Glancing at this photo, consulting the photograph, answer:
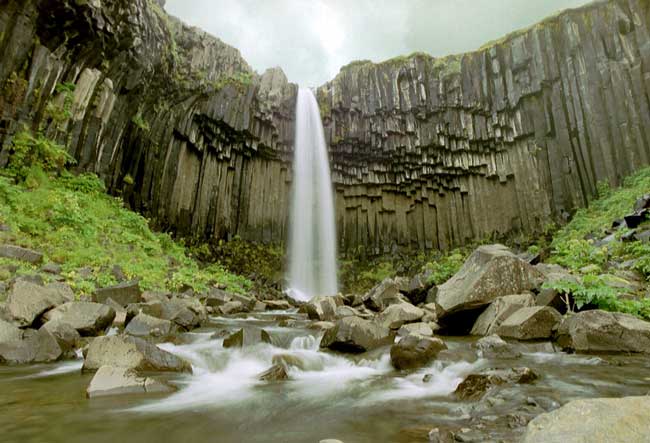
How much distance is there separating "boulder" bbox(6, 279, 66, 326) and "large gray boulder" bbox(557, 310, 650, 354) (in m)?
8.55

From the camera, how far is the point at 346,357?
646 cm

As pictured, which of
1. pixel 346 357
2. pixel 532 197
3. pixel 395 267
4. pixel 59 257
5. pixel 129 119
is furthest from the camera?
pixel 395 267

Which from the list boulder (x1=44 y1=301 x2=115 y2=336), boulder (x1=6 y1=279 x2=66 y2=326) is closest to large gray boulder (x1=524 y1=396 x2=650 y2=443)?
boulder (x1=44 y1=301 x2=115 y2=336)

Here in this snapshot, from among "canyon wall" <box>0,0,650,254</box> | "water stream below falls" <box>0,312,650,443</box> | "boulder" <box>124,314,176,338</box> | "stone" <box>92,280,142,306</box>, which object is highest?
"canyon wall" <box>0,0,650,254</box>

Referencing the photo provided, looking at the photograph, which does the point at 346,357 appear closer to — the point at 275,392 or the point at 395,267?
the point at 275,392

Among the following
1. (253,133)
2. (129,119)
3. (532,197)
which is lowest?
(532,197)

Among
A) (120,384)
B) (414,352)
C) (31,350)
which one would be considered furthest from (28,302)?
(414,352)

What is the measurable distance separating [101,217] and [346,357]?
12.5 meters

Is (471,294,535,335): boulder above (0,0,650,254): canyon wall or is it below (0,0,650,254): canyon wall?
below

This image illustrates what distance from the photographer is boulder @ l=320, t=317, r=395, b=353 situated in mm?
6691

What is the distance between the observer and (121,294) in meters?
8.88

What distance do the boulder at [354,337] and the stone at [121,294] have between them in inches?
197

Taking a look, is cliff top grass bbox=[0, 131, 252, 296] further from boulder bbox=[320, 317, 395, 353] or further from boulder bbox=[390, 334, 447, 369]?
boulder bbox=[390, 334, 447, 369]

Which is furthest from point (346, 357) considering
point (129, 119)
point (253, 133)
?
point (253, 133)
